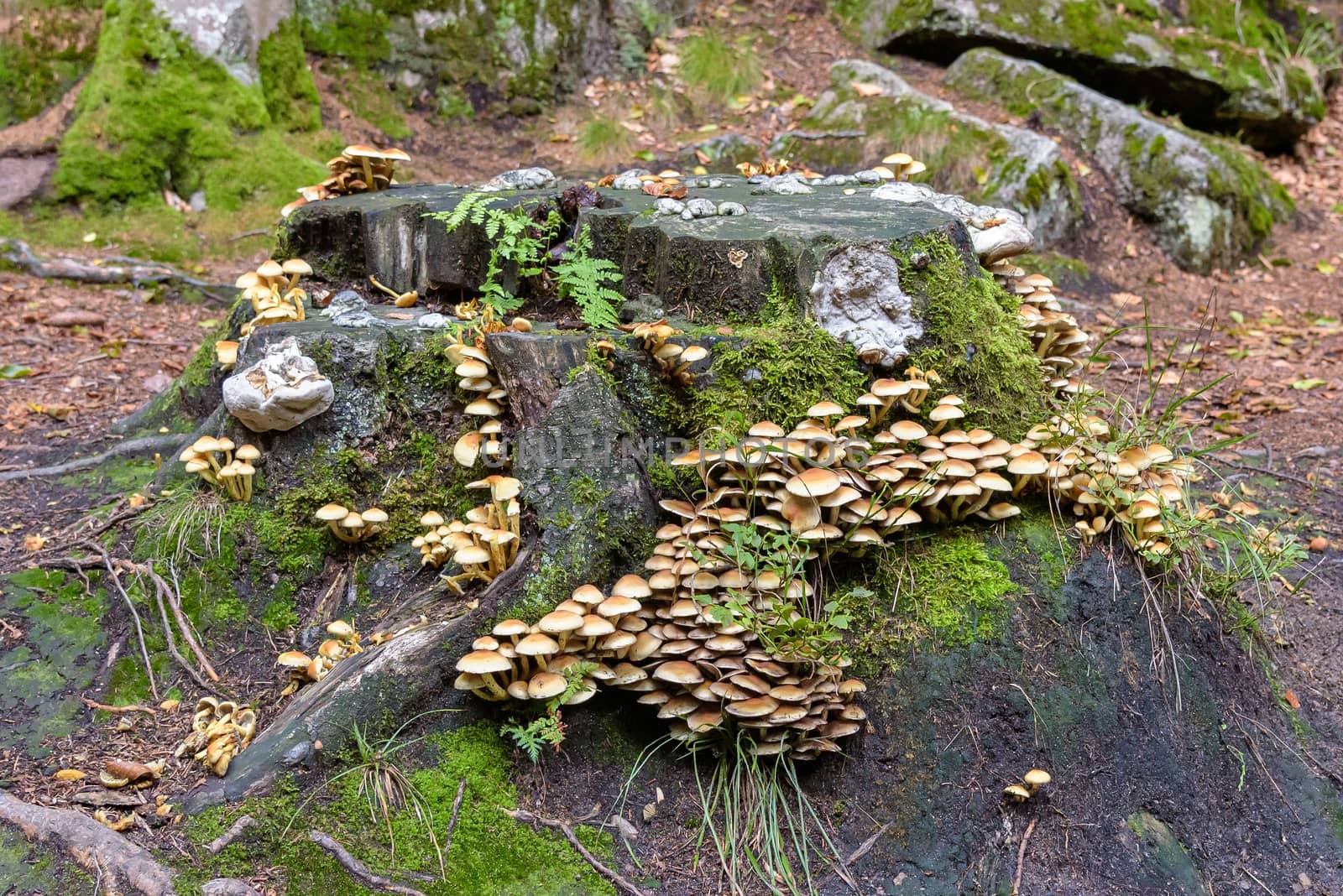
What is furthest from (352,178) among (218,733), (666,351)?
(218,733)

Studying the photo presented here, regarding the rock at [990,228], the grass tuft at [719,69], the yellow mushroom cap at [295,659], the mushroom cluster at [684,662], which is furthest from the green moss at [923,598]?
the grass tuft at [719,69]

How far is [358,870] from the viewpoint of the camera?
3307 millimetres

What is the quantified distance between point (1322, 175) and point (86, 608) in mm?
14584

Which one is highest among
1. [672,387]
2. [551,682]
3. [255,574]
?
[672,387]

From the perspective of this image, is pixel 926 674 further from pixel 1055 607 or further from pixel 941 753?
pixel 1055 607

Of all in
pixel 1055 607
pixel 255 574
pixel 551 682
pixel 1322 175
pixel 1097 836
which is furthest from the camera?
pixel 1322 175

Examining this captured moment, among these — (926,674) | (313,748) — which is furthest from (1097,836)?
(313,748)

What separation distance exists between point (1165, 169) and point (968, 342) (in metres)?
7.76

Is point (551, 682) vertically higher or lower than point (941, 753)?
higher

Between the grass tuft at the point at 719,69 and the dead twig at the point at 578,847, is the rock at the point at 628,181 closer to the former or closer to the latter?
the dead twig at the point at 578,847

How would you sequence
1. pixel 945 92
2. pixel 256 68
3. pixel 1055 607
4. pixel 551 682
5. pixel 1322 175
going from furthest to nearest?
pixel 1322 175, pixel 945 92, pixel 256 68, pixel 1055 607, pixel 551 682

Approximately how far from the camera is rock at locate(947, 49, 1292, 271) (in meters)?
10.3

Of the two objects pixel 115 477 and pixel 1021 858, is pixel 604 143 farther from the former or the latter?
pixel 1021 858

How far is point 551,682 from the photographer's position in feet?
11.6
